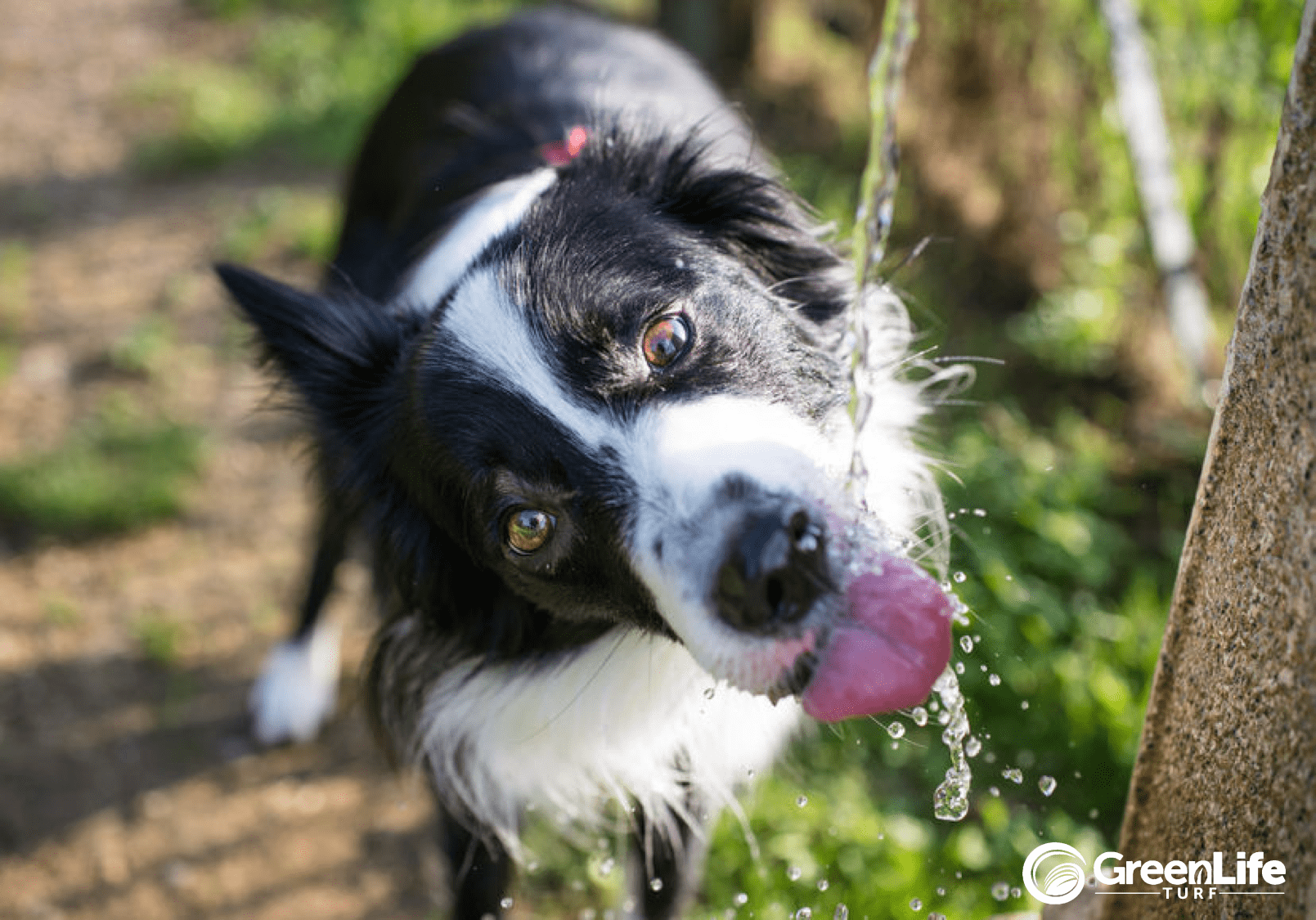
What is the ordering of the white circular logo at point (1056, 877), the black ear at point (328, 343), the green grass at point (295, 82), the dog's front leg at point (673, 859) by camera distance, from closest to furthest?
the white circular logo at point (1056, 877)
the black ear at point (328, 343)
the dog's front leg at point (673, 859)
the green grass at point (295, 82)

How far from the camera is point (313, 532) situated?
12.3ft

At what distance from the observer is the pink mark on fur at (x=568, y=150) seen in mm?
2465

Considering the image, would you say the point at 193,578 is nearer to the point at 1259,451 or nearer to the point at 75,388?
the point at 75,388

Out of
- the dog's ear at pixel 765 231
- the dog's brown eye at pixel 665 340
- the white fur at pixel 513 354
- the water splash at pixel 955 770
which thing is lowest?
the water splash at pixel 955 770

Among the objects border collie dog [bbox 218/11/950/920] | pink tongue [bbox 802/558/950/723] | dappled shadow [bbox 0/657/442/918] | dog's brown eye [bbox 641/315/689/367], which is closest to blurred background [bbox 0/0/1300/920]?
dappled shadow [bbox 0/657/442/918]

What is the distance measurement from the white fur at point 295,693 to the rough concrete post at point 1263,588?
267 cm

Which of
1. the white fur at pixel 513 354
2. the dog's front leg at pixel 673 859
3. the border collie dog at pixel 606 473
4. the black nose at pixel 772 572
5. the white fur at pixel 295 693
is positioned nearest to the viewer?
the black nose at pixel 772 572

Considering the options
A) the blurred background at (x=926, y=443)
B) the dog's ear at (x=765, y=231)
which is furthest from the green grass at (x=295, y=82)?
the dog's ear at (x=765, y=231)

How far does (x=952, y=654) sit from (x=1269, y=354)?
27.6 inches

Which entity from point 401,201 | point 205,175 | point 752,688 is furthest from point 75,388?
point 752,688

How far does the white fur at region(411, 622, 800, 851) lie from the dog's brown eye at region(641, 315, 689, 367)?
63cm

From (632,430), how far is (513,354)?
0.87 feet

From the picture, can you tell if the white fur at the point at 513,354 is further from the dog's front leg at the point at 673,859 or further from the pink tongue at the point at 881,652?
the dog's front leg at the point at 673,859

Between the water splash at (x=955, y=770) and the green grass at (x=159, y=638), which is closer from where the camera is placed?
the water splash at (x=955, y=770)
